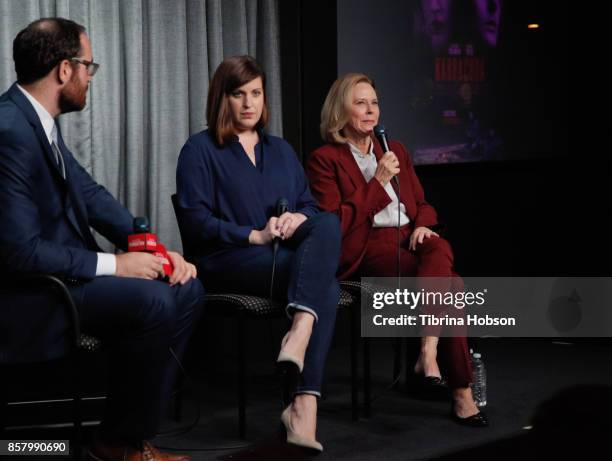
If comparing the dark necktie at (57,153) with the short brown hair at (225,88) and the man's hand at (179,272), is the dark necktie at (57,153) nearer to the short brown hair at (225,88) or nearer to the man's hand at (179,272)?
the man's hand at (179,272)

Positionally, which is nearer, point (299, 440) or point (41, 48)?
point (41, 48)

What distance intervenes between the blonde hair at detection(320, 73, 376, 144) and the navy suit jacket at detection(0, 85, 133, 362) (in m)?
1.35

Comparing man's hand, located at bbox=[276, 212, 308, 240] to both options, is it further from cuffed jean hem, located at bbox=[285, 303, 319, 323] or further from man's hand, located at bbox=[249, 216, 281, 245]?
cuffed jean hem, located at bbox=[285, 303, 319, 323]

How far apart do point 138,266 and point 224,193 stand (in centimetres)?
70

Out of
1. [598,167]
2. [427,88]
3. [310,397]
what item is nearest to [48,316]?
[310,397]

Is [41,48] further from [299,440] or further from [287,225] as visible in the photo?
[299,440]

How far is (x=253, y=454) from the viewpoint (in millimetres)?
484

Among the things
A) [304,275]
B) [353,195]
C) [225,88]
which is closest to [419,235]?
[353,195]

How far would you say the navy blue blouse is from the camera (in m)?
2.87

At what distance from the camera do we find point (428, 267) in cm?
310

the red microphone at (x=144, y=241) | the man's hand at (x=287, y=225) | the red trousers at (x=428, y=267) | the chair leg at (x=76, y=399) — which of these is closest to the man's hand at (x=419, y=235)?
the red trousers at (x=428, y=267)

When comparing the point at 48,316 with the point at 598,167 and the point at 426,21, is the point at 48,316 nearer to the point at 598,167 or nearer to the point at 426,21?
the point at 426,21

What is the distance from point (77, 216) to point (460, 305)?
1.41 metres

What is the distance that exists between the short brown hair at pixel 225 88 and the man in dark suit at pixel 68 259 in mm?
700
